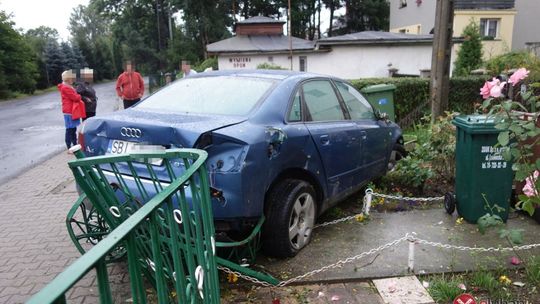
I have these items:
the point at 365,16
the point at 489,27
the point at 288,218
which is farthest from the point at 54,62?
the point at 288,218

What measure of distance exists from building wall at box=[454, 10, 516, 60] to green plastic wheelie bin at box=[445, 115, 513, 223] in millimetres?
25446

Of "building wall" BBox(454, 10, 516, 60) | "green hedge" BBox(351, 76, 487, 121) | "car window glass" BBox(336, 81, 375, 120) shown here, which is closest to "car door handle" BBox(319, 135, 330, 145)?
"car window glass" BBox(336, 81, 375, 120)

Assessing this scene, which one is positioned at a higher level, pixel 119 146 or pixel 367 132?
pixel 119 146

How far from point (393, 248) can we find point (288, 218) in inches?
42.1

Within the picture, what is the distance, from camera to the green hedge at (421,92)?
1105cm

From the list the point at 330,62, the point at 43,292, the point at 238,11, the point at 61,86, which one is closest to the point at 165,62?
the point at 238,11

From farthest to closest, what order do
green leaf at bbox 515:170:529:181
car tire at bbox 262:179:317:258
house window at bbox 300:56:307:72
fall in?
1. house window at bbox 300:56:307:72
2. car tire at bbox 262:179:317:258
3. green leaf at bbox 515:170:529:181

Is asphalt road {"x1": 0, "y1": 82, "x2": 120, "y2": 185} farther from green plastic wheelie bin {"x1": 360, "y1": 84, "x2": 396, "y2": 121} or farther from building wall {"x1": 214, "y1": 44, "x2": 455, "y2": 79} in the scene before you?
building wall {"x1": 214, "y1": 44, "x2": 455, "y2": 79}

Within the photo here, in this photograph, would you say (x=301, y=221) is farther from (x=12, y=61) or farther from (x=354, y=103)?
(x=12, y=61)

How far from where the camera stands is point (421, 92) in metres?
11.1

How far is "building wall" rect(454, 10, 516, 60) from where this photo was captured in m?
27.4

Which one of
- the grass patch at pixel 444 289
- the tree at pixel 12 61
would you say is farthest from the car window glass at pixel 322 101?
the tree at pixel 12 61

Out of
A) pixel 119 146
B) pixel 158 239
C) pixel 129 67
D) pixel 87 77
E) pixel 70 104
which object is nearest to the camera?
pixel 158 239

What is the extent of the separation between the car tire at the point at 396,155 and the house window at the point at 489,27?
25.9m
